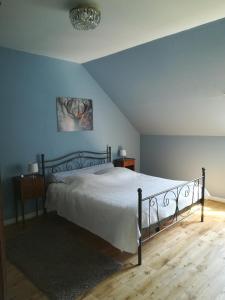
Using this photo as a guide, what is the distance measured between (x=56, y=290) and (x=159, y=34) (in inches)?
130

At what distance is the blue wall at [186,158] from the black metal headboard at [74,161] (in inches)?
47.9

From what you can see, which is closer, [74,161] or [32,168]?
[32,168]

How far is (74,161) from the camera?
4.60 metres

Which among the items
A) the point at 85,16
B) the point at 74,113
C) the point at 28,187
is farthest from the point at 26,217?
the point at 85,16

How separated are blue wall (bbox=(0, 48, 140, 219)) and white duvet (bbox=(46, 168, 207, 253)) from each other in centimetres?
74

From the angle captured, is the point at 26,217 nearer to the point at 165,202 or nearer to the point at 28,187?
the point at 28,187

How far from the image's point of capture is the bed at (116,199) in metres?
2.65

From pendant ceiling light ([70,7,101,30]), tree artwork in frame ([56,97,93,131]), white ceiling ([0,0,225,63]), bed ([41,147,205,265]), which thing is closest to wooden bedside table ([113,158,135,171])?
bed ([41,147,205,265])

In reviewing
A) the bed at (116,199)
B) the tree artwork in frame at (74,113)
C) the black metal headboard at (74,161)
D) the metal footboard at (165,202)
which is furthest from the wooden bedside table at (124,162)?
the metal footboard at (165,202)

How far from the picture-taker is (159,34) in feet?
10.4

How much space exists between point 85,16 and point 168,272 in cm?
287

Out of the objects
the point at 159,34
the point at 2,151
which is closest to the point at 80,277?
the point at 2,151

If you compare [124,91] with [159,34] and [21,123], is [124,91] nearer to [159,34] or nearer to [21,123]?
[159,34]

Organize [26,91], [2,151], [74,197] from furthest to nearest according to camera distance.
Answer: [26,91] → [2,151] → [74,197]
